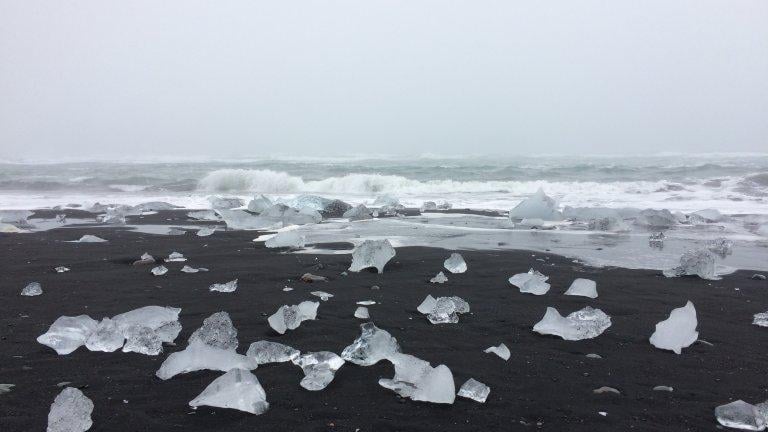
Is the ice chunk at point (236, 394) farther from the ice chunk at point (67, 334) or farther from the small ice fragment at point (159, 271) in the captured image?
the small ice fragment at point (159, 271)

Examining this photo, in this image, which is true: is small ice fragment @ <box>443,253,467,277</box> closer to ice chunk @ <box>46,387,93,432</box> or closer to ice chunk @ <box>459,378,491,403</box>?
ice chunk @ <box>459,378,491,403</box>

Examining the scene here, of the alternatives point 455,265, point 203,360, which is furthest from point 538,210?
point 203,360

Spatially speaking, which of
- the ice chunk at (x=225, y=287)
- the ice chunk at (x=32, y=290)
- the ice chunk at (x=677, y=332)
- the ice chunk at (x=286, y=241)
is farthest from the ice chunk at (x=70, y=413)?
the ice chunk at (x=286, y=241)

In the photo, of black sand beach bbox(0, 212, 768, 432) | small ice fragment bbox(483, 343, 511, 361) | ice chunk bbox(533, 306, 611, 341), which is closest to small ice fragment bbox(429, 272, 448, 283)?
black sand beach bbox(0, 212, 768, 432)

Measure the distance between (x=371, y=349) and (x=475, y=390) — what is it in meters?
0.52

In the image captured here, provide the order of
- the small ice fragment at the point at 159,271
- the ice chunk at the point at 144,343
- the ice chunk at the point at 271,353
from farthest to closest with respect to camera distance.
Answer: the small ice fragment at the point at 159,271
the ice chunk at the point at 144,343
the ice chunk at the point at 271,353

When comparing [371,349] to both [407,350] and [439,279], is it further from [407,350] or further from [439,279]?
[439,279]

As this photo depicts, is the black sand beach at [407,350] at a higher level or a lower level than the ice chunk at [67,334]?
lower

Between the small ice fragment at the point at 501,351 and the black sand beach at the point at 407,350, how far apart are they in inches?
1.1

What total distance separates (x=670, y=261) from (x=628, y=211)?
382 cm

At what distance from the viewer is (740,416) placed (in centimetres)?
186

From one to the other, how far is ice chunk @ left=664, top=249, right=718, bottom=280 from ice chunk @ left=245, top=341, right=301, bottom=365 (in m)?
3.18

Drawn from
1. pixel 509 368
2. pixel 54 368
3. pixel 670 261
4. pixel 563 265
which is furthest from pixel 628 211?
pixel 54 368

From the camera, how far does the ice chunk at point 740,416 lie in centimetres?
184
